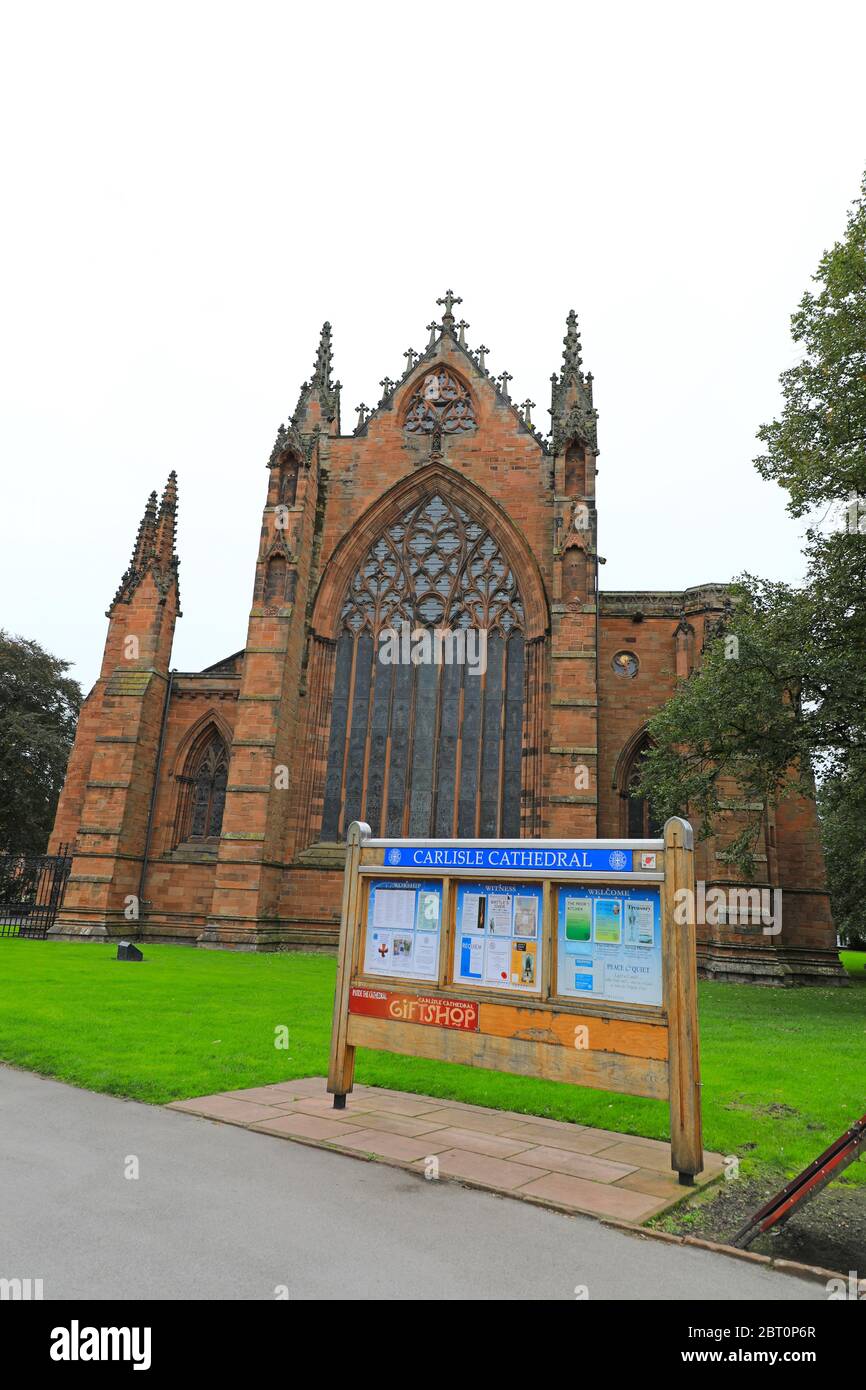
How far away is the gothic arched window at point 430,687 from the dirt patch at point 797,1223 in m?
17.5

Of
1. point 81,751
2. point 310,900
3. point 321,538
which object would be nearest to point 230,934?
point 310,900

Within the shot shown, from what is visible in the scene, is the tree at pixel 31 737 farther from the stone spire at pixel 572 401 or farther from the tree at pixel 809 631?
the tree at pixel 809 631

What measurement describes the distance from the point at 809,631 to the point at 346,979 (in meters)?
11.6

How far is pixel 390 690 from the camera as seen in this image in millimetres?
23922

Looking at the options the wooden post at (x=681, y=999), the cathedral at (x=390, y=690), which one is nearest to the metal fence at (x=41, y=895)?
the cathedral at (x=390, y=690)

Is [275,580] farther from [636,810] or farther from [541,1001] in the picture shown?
[541,1001]

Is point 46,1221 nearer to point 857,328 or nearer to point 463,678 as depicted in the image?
point 857,328

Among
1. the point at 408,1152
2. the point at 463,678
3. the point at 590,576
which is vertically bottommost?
the point at 408,1152

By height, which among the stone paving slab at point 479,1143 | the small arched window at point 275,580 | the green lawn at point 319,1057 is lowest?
the stone paving slab at point 479,1143

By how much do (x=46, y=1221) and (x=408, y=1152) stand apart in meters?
2.18

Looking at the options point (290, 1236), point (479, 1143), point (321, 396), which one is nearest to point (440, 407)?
point (321, 396)

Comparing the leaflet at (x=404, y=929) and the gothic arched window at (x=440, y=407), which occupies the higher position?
the gothic arched window at (x=440, y=407)

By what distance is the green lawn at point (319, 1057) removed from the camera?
6348 millimetres
